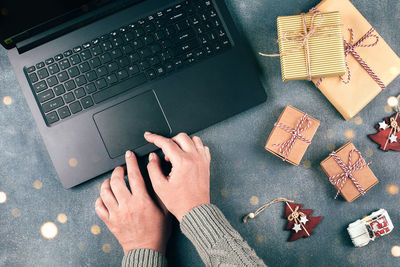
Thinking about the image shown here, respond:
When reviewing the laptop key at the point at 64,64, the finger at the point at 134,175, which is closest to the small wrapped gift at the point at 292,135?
the finger at the point at 134,175

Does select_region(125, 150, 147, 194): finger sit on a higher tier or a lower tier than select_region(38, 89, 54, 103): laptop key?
lower

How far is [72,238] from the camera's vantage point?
0.82 metres

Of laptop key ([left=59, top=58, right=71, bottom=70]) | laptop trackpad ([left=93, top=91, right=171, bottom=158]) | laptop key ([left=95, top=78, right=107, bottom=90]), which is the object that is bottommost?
laptop trackpad ([left=93, top=91, right=171, bottom=158])

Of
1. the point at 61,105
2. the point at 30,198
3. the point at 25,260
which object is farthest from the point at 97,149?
the point at 25,260

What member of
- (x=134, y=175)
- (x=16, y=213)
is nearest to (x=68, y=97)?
(x=134, y=175)

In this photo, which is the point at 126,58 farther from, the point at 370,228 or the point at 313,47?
the point at 370,228

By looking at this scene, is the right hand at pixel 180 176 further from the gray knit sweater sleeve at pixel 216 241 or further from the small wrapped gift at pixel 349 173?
the small wrapped gift at pixel 349 173

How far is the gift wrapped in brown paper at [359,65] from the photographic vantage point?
2.61ft

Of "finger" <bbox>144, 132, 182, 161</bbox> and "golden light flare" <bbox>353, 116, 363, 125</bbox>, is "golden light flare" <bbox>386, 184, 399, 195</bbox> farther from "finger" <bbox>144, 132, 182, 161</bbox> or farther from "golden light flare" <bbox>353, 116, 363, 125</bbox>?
"finger" <bbox>144, 132, 182, 161</bbox>

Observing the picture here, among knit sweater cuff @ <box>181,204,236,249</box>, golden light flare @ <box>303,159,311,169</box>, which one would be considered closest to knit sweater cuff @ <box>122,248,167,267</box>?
knit sweater cuff @ <box>181,204,236,249</box>

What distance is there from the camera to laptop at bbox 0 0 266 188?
76 cm

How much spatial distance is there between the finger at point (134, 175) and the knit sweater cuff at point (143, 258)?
15 centimetres

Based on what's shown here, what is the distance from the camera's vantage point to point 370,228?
2.67 feet

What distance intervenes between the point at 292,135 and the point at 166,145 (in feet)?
1.09
